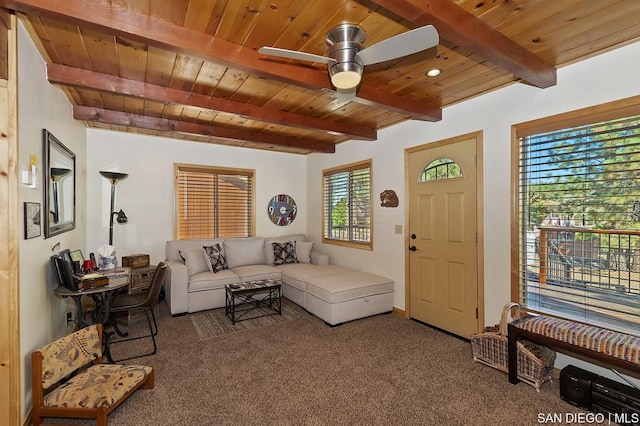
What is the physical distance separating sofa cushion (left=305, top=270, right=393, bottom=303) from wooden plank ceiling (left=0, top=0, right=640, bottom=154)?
2.12m

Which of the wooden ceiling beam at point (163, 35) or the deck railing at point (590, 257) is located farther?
the deck railing at point (590, 257)

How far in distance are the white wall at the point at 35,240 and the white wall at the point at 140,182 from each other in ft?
4.79

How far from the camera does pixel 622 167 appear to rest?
226 cm

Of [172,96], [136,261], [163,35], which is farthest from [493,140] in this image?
[136,261]

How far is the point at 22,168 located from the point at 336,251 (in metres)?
4.12

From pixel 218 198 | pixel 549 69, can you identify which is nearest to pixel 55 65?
pixel 218 198

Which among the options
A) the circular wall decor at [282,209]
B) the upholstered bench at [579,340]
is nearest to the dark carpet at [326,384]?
the upholstered bench at [579,340]

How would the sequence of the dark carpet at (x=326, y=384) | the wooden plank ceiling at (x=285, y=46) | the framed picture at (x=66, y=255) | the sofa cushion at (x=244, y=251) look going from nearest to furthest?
the wooden plank ceiling at (x=285, y=46)
the dark carpet at (x=326, y=384)
the framed picture at (x=66, y=255)
the sofa cushion at (x=244, y=251)

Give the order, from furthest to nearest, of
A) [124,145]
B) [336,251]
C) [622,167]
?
[336,251] → [124,145] → [622,167]

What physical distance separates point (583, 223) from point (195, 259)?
4.40 meters

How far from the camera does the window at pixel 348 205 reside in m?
4.77

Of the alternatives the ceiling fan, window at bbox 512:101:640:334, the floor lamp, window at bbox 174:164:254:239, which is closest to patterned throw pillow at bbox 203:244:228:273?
window at bbox 174:164:254:239

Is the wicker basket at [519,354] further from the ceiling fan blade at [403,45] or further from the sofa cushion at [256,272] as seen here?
the sofa cushion at [256,272]

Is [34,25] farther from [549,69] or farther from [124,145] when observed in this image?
[549,69]
